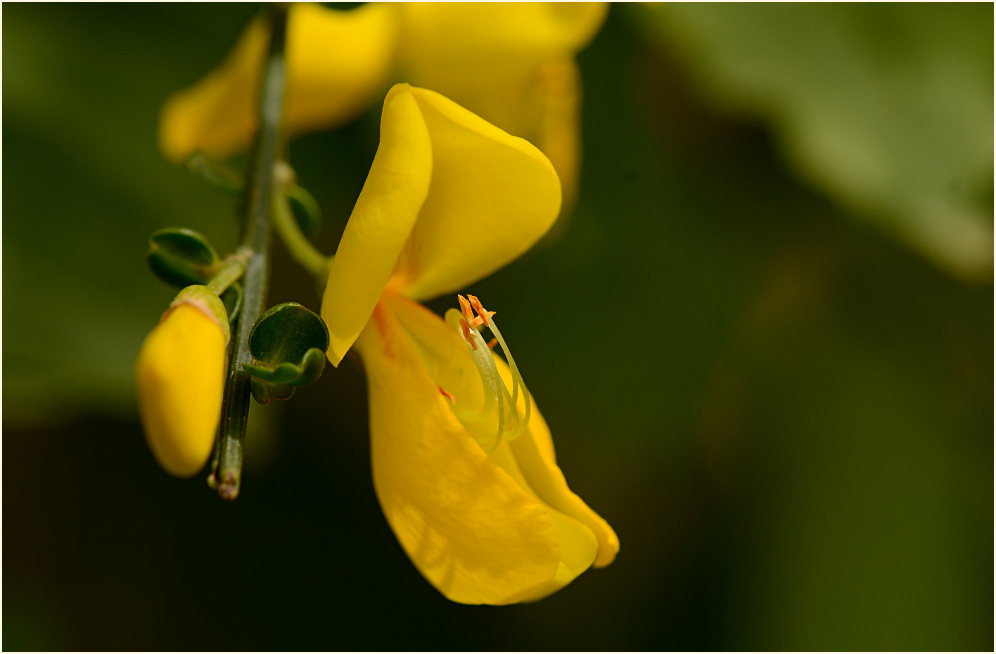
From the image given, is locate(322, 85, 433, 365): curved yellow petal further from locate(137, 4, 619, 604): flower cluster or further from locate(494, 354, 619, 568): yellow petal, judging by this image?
locate(494, 354, 619, 568): yellow petal

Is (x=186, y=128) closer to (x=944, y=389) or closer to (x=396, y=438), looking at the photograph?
(x=396, y=438)

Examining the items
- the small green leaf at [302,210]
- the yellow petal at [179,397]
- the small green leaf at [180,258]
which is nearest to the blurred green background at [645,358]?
the small green leaf at [302,210]

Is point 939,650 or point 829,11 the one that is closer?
point 829,11

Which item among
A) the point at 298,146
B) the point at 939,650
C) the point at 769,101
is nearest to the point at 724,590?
the point at 939,650

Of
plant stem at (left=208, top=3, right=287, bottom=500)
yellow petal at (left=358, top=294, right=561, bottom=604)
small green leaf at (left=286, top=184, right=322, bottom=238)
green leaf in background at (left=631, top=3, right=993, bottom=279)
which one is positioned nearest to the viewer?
plant stem at (left=208, top=3, right=287, bottom=500)

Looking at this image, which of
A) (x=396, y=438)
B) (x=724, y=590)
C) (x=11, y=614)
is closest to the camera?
(x=396, y=438)

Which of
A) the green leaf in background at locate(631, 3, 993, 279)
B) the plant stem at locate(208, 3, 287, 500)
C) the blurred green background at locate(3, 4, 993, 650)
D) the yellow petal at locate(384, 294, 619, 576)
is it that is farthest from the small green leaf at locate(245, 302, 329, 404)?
the green leaf in background at locate(631, 3, 993, 279)
